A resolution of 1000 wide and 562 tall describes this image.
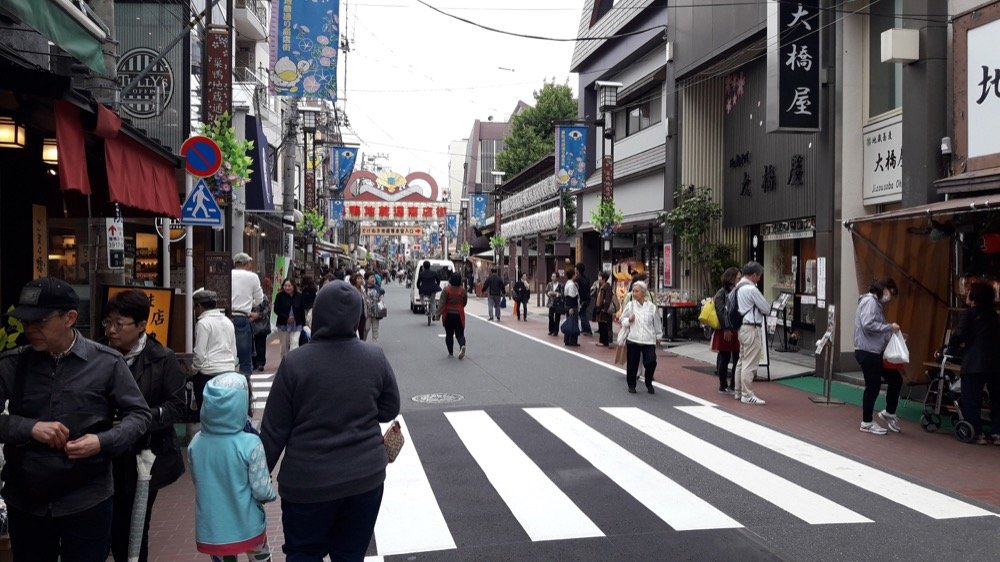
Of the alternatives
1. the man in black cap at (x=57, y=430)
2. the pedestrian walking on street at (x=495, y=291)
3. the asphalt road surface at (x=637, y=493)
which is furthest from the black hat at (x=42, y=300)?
the pedestrian walking on street at (x=495, y=291)

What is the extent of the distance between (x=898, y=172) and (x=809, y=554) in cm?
927

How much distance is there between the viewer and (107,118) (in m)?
5.84

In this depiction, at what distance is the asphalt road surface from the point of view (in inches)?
221

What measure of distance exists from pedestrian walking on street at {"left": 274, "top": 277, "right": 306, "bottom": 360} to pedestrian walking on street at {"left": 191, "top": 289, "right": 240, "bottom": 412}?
6474mm

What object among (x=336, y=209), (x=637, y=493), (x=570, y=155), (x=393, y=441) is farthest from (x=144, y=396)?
(x=336, y=209)

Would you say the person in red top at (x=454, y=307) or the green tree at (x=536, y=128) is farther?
the green tree at (x=536, y=128)

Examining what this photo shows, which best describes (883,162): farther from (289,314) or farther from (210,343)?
(210,343)

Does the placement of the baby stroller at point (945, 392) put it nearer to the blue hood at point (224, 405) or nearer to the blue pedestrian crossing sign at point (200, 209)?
the blue hood at point (224, 405)

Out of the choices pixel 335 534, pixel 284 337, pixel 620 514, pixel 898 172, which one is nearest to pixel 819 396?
pixel 898 172

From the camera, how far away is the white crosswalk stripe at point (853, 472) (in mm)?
6684

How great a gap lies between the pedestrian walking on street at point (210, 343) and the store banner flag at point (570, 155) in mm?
22348

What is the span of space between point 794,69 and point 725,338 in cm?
537

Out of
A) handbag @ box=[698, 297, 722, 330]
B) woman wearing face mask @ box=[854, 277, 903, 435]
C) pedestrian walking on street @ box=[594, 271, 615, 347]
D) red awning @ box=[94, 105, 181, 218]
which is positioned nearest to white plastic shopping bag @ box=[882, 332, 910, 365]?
→ woman wearing face mask @ box=[854, 277, 903, 435]

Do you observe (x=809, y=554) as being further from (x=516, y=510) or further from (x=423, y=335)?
(x=423, y=335)
